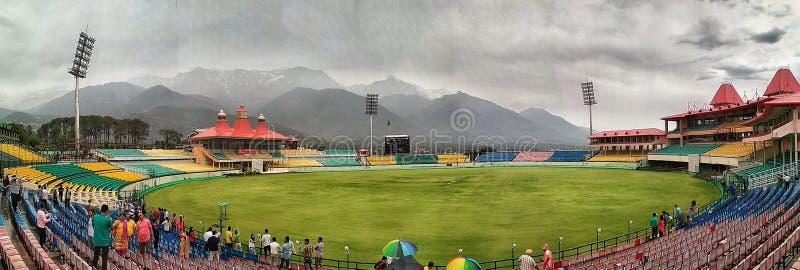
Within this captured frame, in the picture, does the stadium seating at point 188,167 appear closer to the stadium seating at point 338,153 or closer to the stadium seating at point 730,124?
the stadium seating at point 338,153

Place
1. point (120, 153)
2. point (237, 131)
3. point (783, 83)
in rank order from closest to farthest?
point (783, 83)
point (120, 153)
point (237, 131)

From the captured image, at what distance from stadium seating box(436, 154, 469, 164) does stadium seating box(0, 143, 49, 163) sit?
216 ft

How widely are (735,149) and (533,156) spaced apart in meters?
46.8

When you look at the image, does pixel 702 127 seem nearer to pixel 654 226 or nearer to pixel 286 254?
pixel 654 226

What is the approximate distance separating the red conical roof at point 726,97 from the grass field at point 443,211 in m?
37.7

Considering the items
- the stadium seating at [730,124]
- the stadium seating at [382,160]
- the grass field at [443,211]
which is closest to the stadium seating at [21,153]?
the grass field at [443,211]

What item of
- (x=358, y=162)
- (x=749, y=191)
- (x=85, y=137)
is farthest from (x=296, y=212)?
(x=85, y=137)

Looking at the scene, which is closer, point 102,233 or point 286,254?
point 102,233

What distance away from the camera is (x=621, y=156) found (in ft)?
254

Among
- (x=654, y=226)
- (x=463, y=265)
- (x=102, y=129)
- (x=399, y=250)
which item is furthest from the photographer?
(x=102, y=129)

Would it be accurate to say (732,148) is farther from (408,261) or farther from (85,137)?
(85,137)

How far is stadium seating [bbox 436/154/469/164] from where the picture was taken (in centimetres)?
9378

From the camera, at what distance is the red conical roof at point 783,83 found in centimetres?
5634

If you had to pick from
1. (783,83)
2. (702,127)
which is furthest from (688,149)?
(783,83)
